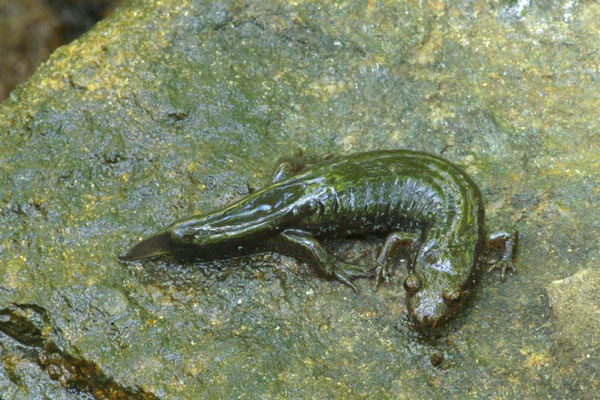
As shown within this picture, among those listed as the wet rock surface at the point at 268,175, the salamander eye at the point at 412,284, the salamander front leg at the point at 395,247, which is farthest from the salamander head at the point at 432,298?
the salamander front leg at the point at 395,247

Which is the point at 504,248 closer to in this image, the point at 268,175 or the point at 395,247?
the point at 395,247

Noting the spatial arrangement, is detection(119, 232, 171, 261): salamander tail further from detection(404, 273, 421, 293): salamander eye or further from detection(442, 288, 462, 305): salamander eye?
detection(442, 288, 462, 305): salamander eye

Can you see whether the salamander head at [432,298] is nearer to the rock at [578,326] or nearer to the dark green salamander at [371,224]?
the dark green salamander at [371,224]

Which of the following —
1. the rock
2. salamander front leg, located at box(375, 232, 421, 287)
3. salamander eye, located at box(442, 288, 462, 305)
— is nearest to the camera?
the rock

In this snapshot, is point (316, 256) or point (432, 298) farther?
point (316, 256)

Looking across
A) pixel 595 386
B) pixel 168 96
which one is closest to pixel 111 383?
pixel 168 96

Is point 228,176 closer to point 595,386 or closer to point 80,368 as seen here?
point 80,368

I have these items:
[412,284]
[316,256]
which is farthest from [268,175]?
[412,284]

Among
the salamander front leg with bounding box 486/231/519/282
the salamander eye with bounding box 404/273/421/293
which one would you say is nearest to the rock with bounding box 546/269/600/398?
the salamander front leg with bounding box 486/231/519/282
